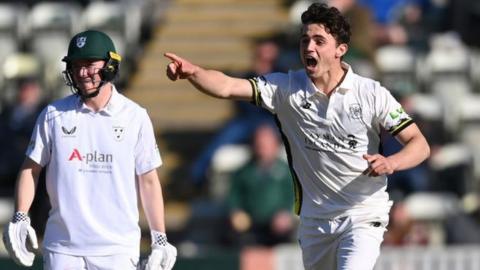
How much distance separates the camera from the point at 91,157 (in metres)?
7.93

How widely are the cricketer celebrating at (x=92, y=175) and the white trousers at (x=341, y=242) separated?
0.83 meters

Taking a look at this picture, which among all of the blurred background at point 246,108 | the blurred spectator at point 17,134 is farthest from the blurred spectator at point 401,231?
the blurred spectator at point 17,134

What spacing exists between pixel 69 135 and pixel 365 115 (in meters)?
1.61

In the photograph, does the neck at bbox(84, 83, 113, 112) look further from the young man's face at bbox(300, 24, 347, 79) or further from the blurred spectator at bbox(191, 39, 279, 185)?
the blurred spectator at bbox(191, 39, 279, 185)

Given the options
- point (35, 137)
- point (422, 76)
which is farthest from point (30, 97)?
point (35, 137)

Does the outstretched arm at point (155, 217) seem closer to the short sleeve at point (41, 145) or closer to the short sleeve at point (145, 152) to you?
the short sleeve at point (145, 152)

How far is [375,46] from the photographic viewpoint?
14672mm

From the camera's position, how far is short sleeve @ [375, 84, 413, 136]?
820 centimetres

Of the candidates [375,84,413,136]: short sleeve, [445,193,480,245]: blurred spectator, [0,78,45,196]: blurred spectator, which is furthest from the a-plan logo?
[0,78,45,196]: blurred spectator

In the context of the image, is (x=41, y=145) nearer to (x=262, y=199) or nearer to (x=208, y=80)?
(x=208, y=80)

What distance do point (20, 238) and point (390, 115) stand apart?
210 cm

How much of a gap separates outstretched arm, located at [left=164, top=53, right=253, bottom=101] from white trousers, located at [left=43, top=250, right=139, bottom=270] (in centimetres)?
99

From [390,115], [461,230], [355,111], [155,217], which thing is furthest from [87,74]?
[461,230]

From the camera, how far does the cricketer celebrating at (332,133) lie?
8211mm
